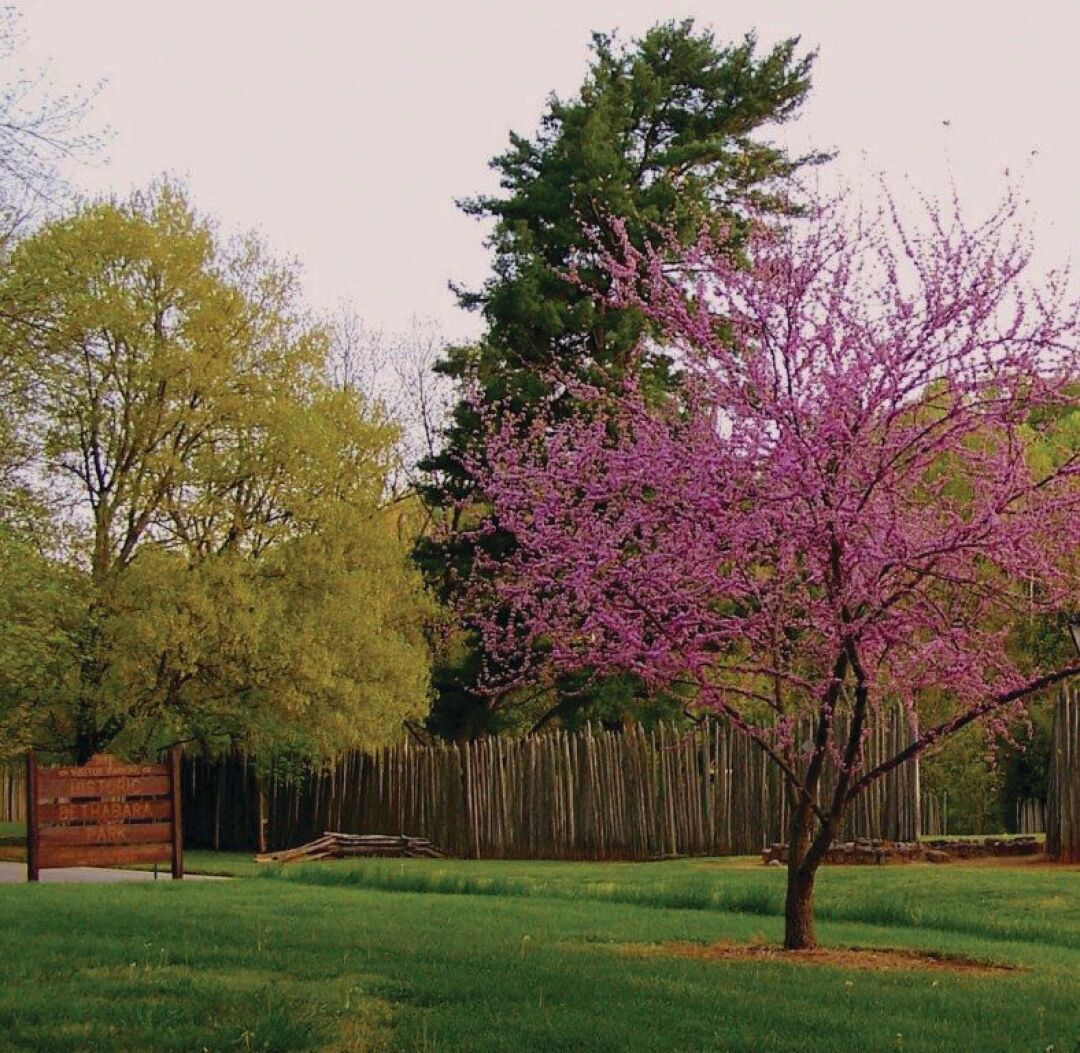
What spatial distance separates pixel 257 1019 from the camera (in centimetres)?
729

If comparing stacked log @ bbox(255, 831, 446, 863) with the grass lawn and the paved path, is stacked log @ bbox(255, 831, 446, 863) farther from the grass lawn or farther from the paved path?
the grass lawn

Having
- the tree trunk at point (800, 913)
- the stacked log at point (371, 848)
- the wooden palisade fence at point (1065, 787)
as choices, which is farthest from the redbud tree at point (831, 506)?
the stacked log at point (371, 848)

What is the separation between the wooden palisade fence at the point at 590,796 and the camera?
68.4 feet

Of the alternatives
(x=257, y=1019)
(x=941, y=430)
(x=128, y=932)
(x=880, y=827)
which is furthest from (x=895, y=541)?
(x=880, y=827)

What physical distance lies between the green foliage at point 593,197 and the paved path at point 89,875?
8793 millimetres

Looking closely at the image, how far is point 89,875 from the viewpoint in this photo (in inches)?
776

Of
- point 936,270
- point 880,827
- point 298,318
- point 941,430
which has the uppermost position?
point 298,318

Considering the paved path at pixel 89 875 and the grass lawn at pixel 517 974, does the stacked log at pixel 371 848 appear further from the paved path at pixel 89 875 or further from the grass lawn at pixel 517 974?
the grass lawn at pixel 517 974

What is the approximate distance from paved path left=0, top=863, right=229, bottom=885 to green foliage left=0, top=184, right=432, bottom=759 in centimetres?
414

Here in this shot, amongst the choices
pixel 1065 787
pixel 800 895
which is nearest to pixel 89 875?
pixel 1065 787

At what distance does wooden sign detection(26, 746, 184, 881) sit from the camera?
703 inches

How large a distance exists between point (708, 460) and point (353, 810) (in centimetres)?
1901

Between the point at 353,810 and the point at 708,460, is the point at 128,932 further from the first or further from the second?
the point at 353,810

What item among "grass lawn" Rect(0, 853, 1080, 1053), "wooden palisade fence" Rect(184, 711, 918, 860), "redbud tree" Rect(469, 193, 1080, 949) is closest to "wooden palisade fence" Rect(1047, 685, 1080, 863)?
"wooden palisade fence" Rect(184, 711, 918, 860)
